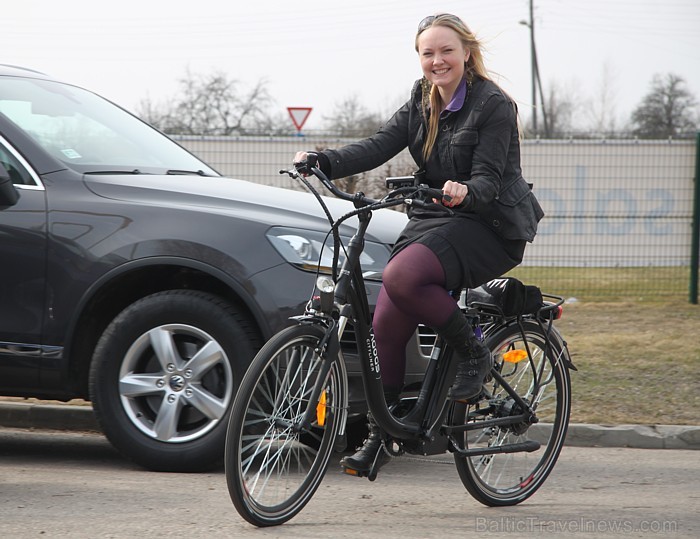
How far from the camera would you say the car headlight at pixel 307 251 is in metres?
4.82

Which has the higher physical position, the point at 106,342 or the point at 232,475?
the point at 106,342

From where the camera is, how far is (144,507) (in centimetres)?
424

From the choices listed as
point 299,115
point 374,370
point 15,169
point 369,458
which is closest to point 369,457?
point 369,458

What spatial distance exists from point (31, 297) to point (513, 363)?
2.20 meters

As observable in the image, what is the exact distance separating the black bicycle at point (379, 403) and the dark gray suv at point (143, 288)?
0.35 metres

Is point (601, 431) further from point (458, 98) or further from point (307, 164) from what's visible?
point (307, 164)

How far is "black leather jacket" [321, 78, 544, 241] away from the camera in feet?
13.2

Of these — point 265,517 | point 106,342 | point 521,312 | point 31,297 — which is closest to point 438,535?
point 265,517

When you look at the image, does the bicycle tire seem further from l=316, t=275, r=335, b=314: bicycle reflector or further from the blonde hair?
the blonde hair

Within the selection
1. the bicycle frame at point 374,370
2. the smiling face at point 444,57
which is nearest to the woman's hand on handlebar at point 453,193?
the bicycle frame at point 374,370

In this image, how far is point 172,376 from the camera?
4.78 metres

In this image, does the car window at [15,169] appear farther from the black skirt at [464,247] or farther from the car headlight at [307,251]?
the black skirt at [464,247]

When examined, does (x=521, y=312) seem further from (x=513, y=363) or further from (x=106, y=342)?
(x=106, y=342)

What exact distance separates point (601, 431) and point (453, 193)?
2671 mm
